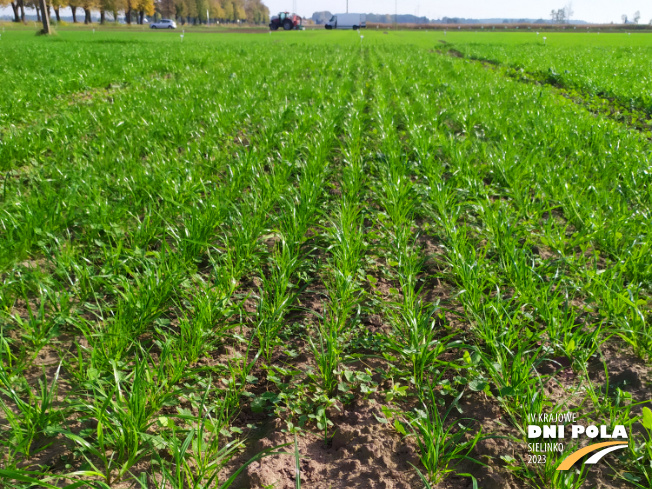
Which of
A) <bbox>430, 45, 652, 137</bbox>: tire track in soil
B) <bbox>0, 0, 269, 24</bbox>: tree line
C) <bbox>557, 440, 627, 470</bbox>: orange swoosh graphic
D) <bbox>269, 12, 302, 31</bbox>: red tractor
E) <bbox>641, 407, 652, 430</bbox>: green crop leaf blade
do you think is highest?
<bbox>0, 0, 269, 24</bbox>: tree line

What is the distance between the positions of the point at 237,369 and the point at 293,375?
0.98ft

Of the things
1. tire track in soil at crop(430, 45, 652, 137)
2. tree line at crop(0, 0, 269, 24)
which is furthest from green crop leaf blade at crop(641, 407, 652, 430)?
tree line at crop(0, 0, 269, 24)

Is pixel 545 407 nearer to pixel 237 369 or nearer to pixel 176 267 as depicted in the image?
pixel 237 369

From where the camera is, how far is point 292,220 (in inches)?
129

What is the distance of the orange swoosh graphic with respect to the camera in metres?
1.61

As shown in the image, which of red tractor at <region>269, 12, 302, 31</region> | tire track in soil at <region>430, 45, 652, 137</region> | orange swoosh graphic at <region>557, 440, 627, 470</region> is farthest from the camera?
red tractor at <region>269, 12, 302, 31</region>

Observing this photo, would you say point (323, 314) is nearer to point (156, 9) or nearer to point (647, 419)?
point (647, 419)

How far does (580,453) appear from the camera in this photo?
166cm

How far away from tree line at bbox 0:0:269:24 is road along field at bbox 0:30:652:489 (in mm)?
48879

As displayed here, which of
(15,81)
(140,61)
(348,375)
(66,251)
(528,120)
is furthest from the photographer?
(140,61)

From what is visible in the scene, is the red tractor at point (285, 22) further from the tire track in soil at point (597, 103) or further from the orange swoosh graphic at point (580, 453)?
the orange swoosh graphic at point (580, 453)

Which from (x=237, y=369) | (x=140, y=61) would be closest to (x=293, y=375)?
(x=237, y=369)

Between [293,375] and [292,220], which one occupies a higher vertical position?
[292,220]

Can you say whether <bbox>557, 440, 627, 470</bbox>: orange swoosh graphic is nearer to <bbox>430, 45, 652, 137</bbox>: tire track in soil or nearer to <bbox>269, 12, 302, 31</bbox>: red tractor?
<bbox>430, 45, 652, 137</bbox>: tire track in soil
